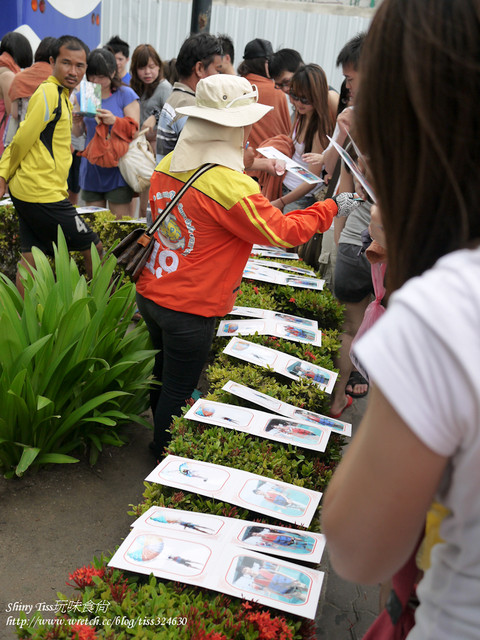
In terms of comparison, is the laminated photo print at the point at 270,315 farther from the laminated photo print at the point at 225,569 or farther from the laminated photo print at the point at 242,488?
the laminated photo print at the point at 225,569

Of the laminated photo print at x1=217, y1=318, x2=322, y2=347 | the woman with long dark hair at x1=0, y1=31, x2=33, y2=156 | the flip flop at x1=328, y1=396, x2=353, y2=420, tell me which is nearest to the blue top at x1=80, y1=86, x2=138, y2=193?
the woman with long dark hair at x1=0, y1=31, x2=33, y2=156

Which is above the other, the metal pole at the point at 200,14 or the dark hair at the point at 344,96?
the metal pole at the point at 200,14

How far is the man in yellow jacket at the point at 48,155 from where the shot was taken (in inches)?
159

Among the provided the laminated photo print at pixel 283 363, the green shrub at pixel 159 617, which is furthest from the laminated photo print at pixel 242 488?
the laminated photo print at pixel 283 363

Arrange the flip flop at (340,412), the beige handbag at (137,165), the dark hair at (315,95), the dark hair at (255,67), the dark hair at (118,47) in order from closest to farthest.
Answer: the flip flop at (340,412) → the dark hair at (315,95) → the beige handbag at (137,165) → the dark hair at (255,67) → the dark hair at (118,47)

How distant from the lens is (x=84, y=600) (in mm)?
1576

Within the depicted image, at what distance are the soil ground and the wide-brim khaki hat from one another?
177 cm

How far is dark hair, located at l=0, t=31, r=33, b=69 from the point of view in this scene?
5.77m

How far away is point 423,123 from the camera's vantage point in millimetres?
748

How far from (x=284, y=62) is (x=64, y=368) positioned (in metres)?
3.71

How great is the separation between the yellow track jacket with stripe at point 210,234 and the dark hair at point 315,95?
5.63 feet

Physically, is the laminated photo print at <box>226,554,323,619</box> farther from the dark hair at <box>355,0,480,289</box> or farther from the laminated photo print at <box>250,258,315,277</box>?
the laminated photo print at <box>250,258,315,277</box>

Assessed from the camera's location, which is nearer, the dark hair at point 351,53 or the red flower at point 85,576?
the red flower at point 85,576

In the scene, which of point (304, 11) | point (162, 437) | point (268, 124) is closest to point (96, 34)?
point (304, 11)
